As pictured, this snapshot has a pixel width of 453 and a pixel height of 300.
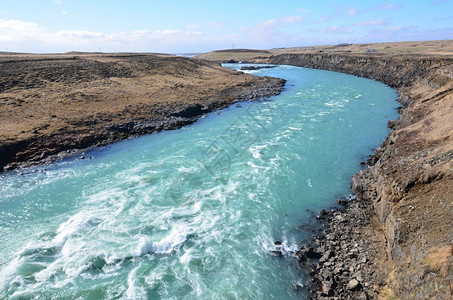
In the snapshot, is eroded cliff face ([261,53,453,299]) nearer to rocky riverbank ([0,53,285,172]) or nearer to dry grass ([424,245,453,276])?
dry grass ([424,245,453,276])

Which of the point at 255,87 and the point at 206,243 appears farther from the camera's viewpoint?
the point at 255,87

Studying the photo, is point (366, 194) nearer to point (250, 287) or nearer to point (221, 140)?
point (250, 287)

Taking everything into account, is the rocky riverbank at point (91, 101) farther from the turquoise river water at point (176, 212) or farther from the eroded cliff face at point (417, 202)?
the eroded cliff face at point (417, 202)

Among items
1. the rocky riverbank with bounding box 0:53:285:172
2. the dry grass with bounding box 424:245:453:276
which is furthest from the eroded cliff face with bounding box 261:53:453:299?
the rocky riverbank with bounding box 0:53:285:172

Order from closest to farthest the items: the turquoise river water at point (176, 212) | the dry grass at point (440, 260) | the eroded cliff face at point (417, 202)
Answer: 1. the dry grass at point (440, 260)
2. the eroded cliff face at point (417, 202)
3. the turquoise river water at point (176, 212)

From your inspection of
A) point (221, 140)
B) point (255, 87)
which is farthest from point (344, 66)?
point (221, 140)

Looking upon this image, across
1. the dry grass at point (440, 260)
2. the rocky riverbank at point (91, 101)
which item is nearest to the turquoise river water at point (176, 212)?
the rocky riverbank at point (91, 101)

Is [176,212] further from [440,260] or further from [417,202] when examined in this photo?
[440,260]
